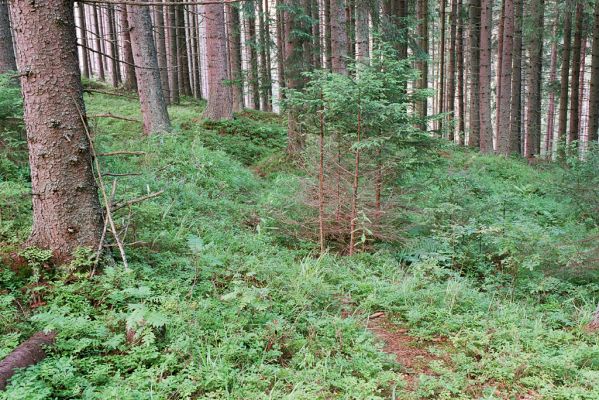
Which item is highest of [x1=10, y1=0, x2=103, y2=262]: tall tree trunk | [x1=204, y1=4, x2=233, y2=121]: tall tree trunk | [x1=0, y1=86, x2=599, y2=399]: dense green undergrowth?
[x1=204, y1=4, x2=233, y2=121]: tall tree trunk

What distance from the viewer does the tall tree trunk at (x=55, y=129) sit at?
3695 millimetres

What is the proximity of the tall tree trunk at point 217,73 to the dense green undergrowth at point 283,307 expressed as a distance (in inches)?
210

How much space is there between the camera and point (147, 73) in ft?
32.9

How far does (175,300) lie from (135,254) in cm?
102

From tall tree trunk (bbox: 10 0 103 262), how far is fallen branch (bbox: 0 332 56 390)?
987 mm

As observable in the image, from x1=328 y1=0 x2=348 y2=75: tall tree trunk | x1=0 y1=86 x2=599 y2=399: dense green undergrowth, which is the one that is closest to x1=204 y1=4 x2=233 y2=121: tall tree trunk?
x1=328 y1=0 x2=348 y2=75: tall tree trunk

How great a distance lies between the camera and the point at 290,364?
3328mm

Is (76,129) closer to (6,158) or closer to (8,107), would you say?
(6,158)

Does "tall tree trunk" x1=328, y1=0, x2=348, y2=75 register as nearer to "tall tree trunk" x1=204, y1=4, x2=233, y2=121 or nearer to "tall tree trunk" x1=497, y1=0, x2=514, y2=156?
"tall tree trunk" x1=204, y1=4, x2=233, y2=121

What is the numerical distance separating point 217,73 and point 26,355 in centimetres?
1057

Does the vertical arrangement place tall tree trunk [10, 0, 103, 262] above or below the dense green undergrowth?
above

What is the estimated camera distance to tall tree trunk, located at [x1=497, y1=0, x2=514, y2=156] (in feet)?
46.5

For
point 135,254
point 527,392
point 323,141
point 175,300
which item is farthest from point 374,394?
point 323,141

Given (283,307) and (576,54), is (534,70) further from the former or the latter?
(283,307)
